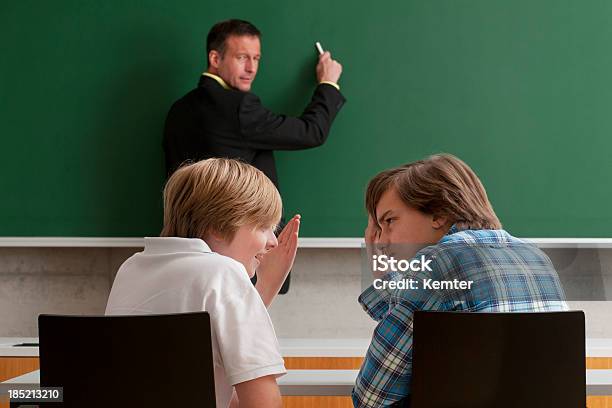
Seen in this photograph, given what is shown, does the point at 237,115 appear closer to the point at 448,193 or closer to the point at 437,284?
the point at 448,193

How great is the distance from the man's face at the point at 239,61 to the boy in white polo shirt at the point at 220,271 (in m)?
1.88

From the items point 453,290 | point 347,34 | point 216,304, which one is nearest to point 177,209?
point 216,304

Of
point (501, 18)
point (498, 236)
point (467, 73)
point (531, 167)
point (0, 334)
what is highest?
point (501, 18)

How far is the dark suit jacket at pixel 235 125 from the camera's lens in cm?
336

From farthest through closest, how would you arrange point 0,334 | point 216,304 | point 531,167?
point 0,334 → point 531,167 → point 216,304

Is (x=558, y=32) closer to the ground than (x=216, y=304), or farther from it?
farther from it

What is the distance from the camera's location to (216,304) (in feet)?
4.16

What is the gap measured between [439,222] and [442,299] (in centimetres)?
22

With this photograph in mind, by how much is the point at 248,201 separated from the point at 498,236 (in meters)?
0.44

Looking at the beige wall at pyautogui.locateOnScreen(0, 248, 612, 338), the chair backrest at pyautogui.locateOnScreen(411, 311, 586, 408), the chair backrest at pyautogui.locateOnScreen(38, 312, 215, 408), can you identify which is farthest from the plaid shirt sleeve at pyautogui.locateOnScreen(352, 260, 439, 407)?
the beige wall at pyautogui.locateOnScreen(0, 248, 612, 338)

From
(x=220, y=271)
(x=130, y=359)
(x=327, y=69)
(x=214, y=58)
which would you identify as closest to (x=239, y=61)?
(x=214, y=58)

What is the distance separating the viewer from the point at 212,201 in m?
1.47

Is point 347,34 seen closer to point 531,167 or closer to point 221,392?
point 531,167

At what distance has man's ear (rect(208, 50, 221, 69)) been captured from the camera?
135 inches
